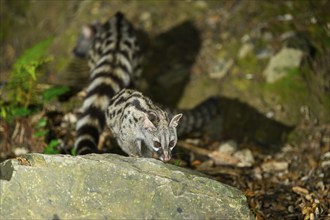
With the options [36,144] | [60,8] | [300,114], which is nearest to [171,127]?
[36,144]

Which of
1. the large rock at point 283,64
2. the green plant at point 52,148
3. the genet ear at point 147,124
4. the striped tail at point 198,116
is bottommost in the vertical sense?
the green plant at point 52,148

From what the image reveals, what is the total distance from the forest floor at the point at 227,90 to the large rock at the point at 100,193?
1319 millimetres

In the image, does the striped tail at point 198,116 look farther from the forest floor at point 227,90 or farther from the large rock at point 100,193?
the large rock at point 100,193

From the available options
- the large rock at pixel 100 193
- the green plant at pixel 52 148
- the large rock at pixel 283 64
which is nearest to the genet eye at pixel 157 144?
the large rock at pixel 100 193

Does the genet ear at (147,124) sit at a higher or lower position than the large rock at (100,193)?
higher

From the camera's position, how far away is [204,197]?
4.45 metres

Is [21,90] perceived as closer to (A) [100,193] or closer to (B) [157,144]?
(B) [157,144]

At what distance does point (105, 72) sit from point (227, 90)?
2128 millimetres

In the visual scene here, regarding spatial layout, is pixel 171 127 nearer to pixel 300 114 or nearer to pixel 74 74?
pixel 300 114

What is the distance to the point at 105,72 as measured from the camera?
7215mm

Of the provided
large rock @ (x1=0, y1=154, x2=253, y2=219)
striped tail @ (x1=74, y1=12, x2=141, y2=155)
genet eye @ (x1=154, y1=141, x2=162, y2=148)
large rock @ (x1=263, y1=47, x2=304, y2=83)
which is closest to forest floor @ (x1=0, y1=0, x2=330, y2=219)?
large rock @ (x1=263, y1=47, x2=304, y2=83)

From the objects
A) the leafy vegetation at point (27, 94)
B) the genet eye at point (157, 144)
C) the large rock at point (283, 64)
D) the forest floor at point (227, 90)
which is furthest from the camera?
the large rock at point (283, 64)

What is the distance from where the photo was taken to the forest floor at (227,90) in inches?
272

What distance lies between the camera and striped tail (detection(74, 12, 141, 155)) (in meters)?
6.71
